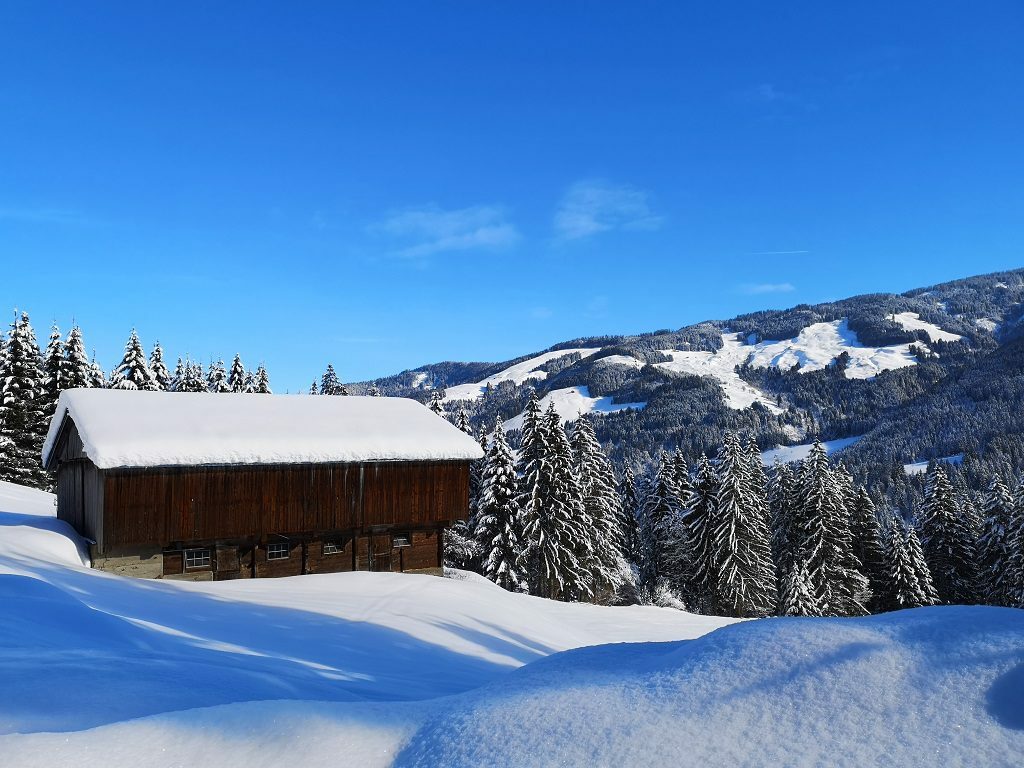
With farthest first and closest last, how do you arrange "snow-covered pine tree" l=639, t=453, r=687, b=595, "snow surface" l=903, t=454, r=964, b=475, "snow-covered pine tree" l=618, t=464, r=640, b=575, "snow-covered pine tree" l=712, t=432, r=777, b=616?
1. "snow surface" l=903, t=454, r=964, b=475
2. "snow-covered pine tree" l=618, t=464, r=640, b=575
3. "snow-covered pine tree" l=639, t=453, r=687, b=595
4. "snow-covered pine tree" l=712, t=432, r=777, b=616

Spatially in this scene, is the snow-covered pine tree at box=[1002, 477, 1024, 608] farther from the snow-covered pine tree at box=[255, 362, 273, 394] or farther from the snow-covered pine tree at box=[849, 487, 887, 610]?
the snow-covered pine tree at box=[255, 362, 273, 394]

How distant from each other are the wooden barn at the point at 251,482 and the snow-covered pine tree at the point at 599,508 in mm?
14679

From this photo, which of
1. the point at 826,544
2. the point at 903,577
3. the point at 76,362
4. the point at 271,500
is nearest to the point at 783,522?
the point at 826,544

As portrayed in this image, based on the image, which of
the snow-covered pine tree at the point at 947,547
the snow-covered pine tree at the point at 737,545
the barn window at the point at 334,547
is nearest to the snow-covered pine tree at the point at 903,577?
the snow-covered pine tree at the point at 947,547

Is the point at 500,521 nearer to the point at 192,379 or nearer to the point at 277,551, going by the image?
the point at 277,551

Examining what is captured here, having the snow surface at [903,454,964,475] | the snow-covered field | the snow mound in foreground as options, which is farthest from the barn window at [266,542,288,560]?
the snow surface at [903,454,964,475]

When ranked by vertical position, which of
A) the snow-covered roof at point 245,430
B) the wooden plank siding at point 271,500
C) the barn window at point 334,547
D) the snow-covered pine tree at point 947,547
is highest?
the snow-covered roof at point 245,430

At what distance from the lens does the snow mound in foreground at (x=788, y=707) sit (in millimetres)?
3928

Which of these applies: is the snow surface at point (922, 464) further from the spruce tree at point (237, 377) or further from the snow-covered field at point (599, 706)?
the snow-covered field at point (599, 706)

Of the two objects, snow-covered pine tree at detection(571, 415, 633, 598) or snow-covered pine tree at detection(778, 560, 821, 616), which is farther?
snow-covered pine tree at detection(778, 560, 821, 616)

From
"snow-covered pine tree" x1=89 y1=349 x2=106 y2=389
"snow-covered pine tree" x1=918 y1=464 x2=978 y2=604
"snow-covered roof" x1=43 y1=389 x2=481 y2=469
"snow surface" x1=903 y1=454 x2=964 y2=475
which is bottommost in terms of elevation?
"snow surface" x1=903 y1=454 x2=964 y2=475

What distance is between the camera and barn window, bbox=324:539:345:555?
2453cm

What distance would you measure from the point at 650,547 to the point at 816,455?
46.2 feet

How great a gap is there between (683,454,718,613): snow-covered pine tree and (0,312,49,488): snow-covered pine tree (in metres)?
41.2
